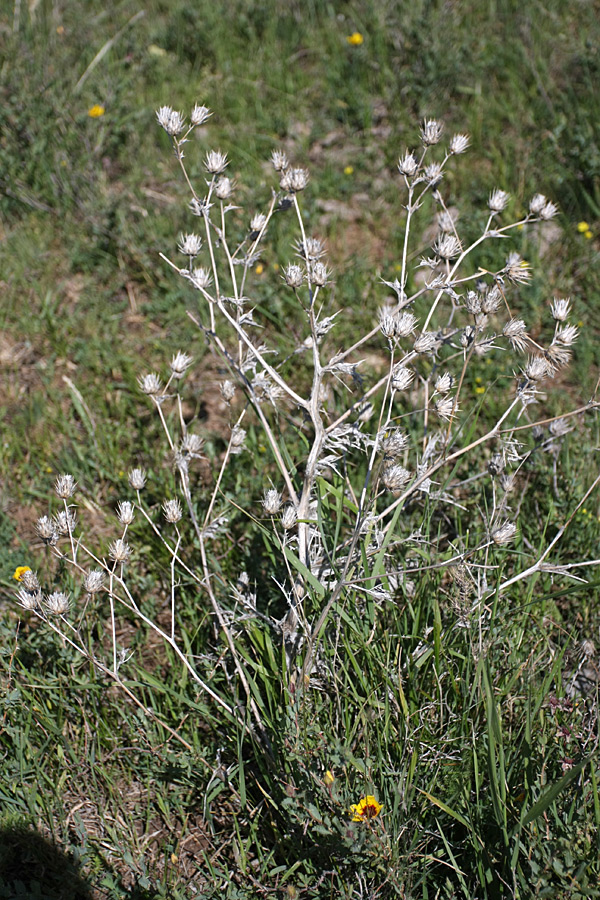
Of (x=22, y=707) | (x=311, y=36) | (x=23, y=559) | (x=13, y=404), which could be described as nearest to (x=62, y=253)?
(x=13, y=404)

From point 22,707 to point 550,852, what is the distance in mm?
1406

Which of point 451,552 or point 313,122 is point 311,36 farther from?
point 451,552

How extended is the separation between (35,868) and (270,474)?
1411 mm

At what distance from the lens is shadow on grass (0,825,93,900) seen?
6.06ft

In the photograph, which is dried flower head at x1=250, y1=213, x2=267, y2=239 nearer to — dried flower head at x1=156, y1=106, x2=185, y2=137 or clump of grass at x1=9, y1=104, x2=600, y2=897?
clump of grass at x1=9, y1=104, x2=600, y2=897

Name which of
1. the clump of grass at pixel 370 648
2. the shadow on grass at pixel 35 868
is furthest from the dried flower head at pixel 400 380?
the shadow on grass at pixel 35 868

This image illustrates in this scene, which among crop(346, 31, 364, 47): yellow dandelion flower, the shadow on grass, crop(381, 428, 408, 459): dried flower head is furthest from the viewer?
crop(346, 31, 364, 47): yellow dandelion flower

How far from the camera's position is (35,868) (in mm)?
1931

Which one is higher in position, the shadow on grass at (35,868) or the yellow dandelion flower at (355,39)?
the yellow dandelion flower at (355,39)

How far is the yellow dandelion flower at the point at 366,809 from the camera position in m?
1.60

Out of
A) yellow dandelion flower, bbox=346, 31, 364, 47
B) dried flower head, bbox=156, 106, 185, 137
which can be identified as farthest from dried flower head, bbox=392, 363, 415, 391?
yellow dandelion flower, bbox=346, 31, 364, 47

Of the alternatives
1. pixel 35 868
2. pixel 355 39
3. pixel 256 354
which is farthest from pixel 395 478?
pixel 355 39

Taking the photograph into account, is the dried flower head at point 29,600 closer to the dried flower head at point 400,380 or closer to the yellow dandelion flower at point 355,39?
the dried flower head at point 400,380

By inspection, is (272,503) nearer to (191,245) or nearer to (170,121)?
(191,245)
